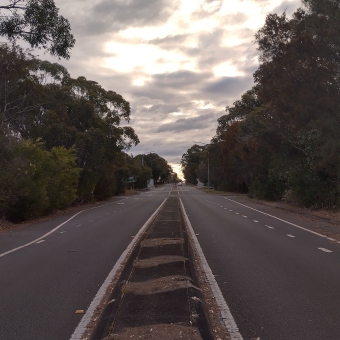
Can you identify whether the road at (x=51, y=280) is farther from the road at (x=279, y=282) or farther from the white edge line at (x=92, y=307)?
the road at (x=279, y=282)

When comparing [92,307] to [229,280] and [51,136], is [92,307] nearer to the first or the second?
[229,280]

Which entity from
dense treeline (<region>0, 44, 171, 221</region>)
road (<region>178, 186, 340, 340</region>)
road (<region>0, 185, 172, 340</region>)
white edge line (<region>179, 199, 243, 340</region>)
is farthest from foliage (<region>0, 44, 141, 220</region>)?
white edge line (<region>179, 199, 243, 340</region>)

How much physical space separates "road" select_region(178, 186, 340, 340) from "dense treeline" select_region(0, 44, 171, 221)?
11.8m

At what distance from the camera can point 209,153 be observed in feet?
262

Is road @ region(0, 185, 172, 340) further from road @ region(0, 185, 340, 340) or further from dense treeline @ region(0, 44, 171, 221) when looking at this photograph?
dense treeline @ region(0, 44, 171, 221)

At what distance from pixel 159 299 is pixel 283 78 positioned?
2079cm

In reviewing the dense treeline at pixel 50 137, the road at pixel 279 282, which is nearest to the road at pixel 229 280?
the road at pixel 279 282

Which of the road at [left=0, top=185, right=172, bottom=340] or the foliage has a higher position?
the foliage

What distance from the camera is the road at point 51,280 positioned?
6.37 meters

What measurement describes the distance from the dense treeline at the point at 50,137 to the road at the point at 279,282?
38.9ft

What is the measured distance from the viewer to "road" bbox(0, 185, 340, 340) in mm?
6285

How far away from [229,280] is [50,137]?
31.7 meters

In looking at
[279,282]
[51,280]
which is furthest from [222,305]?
[51,280]

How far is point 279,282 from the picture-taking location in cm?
880
